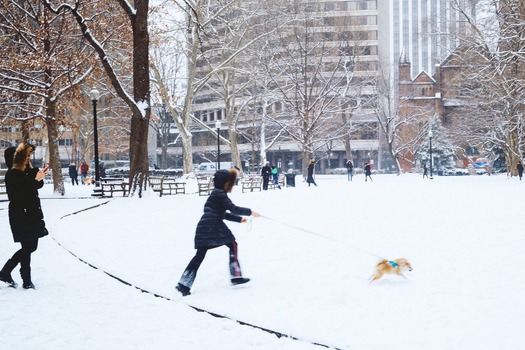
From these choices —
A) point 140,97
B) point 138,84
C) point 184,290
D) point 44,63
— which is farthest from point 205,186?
point 184,290

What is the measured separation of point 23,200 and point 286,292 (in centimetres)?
330

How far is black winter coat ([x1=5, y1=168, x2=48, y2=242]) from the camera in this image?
597cm

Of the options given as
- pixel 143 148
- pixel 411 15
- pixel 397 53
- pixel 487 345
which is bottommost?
pixel 487 345

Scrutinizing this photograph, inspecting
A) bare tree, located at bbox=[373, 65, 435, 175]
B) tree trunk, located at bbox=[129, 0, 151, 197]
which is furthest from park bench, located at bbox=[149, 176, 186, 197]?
bare tree, located at bbox=[373, 65, 435, 175]

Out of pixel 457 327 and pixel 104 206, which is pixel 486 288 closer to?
pixel 457 327

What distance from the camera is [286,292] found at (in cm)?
588

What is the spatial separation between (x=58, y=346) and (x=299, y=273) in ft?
11.1

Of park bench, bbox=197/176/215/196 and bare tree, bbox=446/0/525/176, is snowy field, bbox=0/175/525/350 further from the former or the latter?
bare tree, bbox=446/0/525/176

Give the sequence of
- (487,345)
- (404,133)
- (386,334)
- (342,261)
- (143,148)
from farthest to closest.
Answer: (404,133), (143,148), (342,261), (386,334), (487,345)

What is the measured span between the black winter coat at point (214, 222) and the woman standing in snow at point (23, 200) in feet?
6.32

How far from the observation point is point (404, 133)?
2221 inches

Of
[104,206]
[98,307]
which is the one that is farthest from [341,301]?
[104,206]

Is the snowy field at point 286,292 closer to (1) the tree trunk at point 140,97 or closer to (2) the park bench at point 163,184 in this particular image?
(1) the tree trunk at point 140,97

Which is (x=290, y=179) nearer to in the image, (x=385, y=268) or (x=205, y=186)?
(x=205, y=186)
